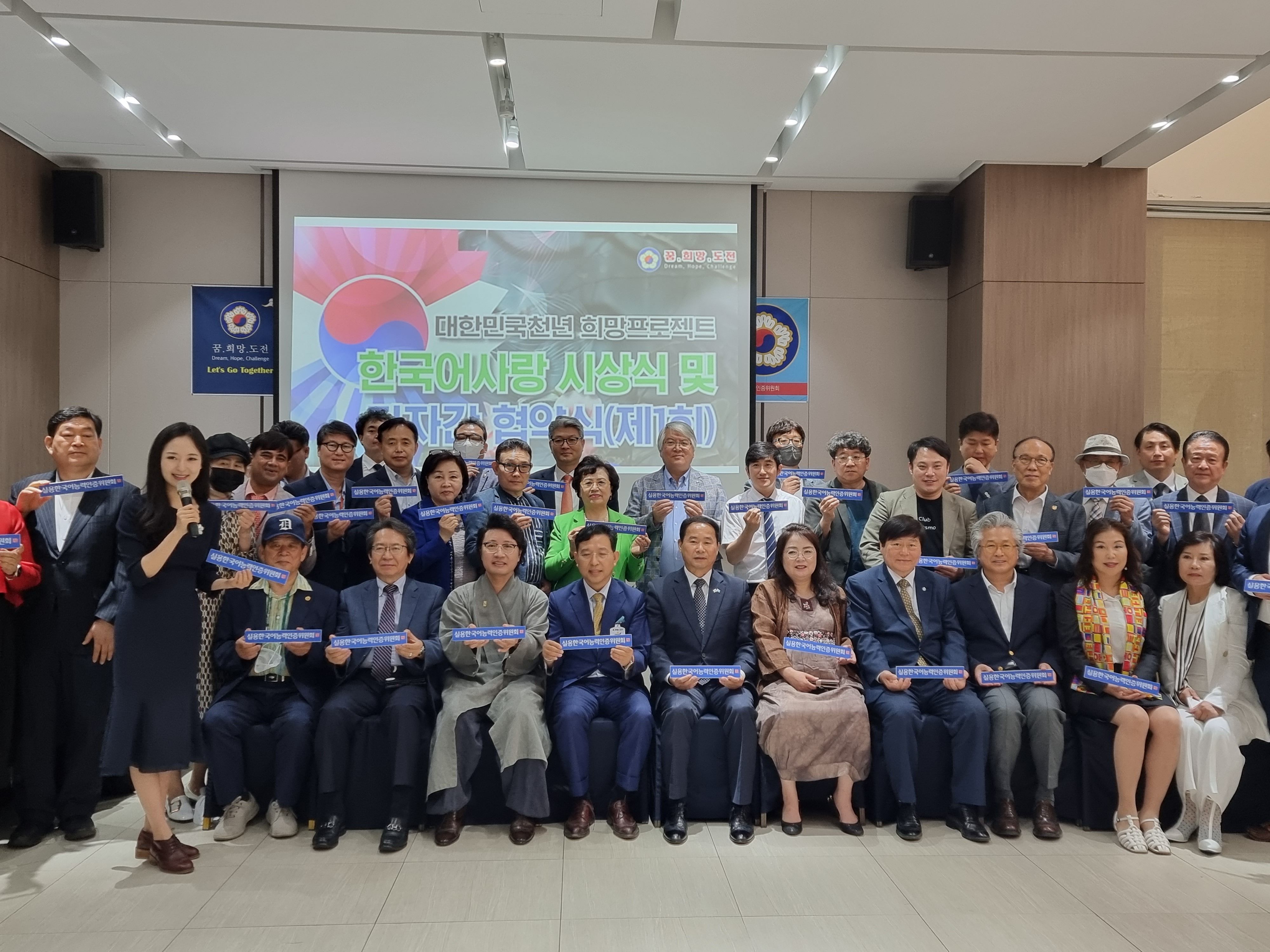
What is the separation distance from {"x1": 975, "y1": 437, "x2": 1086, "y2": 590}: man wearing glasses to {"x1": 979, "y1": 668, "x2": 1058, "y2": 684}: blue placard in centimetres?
60

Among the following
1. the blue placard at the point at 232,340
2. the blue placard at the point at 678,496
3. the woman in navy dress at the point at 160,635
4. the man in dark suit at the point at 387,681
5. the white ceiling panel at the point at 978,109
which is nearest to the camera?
the woman in navy dress at the point at 160,635

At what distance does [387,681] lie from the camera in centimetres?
377

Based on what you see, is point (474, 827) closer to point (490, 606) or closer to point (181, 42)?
point (490, 606)

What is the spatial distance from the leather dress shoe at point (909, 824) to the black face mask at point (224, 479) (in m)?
3.18

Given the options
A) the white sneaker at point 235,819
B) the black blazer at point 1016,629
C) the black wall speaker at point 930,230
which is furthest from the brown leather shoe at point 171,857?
the black wall speaker at point 930,230

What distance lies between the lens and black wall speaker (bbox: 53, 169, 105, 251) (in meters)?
6.11

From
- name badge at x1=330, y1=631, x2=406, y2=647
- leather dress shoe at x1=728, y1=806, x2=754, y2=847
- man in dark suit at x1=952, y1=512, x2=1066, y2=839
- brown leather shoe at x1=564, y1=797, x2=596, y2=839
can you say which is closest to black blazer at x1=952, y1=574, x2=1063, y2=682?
man in dark suit at x1=952, y1=512, x2=1066, y2=839

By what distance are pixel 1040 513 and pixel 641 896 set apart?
8.85 feet

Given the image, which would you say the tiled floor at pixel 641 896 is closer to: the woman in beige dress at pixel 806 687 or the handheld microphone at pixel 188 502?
the woman in beige dress at pixel 806 687

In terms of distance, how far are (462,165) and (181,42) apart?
2.05 metres

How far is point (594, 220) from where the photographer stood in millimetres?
6445

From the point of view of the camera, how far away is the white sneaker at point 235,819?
3.49 m

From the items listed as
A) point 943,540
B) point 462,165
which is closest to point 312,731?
point 943,540

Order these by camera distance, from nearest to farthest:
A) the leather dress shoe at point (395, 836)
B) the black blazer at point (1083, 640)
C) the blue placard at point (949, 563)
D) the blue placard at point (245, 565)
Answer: the blue placard at point (245, 565) < the leather dress shoe at point (395, 836) < the black blazer at point (1083, 640) < the blue placard at point (949, 563)
